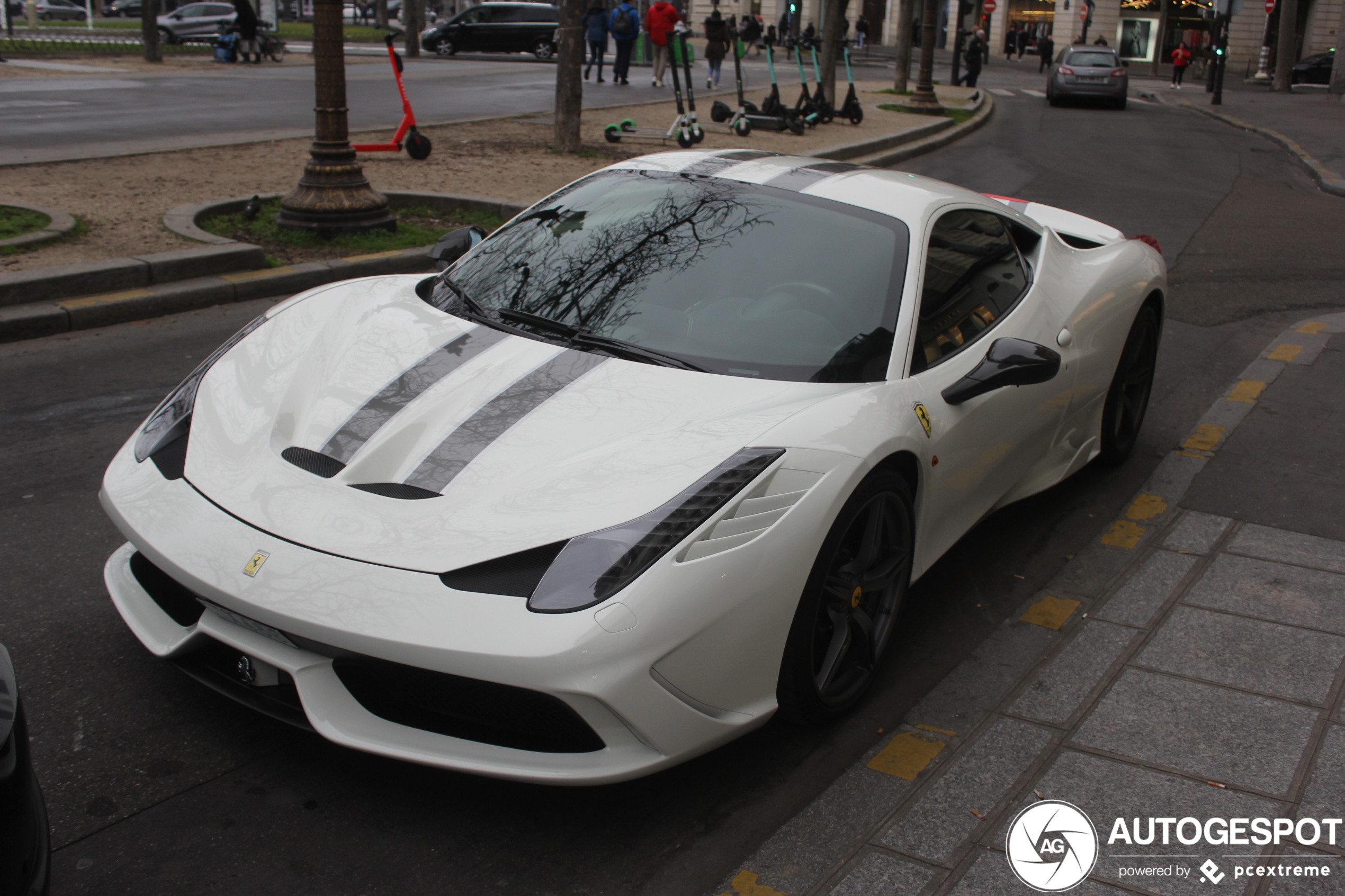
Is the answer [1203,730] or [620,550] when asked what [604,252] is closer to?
[620,550]

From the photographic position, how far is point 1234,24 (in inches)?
2125

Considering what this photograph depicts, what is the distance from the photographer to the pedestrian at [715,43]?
23547 mm

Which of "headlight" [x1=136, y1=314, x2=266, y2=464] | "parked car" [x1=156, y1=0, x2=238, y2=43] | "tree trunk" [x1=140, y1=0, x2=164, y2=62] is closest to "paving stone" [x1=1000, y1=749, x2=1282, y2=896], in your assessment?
"headlight" [x1=136, y1=314, x2=266, y2=464]

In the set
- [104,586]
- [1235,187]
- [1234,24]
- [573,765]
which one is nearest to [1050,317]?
[573,765]

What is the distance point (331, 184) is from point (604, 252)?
5.64 meters

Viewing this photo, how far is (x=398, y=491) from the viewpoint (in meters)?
2.64

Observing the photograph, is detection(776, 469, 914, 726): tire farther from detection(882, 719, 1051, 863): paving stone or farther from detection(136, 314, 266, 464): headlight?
detection(136, 314, 266, 464): headlight

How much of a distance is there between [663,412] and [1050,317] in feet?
6.27

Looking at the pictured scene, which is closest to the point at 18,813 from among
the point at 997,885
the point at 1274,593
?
the point at 997,885

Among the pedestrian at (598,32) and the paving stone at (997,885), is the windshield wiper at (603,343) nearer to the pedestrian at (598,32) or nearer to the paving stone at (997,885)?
the paving stone at (997,885)

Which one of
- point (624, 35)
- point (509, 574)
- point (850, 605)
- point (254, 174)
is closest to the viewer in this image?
point (509, 574)

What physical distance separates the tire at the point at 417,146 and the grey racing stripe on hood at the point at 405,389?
917cm

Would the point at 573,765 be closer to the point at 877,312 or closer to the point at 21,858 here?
the point at 21,858

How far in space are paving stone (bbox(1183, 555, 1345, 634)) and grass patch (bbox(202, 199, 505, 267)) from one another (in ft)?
20.3
